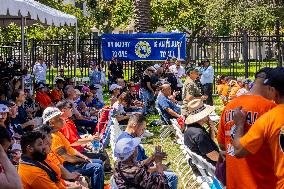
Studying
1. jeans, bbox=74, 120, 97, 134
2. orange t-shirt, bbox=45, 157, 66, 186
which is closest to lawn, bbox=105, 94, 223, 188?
jeans, bbox=74, 120, 97, 134

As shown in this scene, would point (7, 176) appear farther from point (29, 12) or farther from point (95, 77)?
point (95, 77)

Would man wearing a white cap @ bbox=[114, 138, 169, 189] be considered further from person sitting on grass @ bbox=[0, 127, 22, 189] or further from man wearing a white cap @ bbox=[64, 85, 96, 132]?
man wearing a white cap @ bbox=[64, 85, 96, 132]

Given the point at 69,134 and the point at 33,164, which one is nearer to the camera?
the point at 33,164

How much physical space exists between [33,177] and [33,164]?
129 mm

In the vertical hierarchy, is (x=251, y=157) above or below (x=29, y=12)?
below

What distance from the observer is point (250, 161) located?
5285 mm

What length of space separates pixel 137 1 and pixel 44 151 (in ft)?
70.1

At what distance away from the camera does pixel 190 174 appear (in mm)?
10172

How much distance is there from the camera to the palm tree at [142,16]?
27.3 meters

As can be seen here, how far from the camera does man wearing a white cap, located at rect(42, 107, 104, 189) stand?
875cm

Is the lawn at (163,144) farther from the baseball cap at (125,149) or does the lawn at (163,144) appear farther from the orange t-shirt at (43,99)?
the baseball cap at (125,149)

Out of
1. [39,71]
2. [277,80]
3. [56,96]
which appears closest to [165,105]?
[56,96]

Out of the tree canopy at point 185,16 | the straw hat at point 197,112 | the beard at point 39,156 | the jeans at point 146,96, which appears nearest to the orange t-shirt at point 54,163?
the beard at point 39,156

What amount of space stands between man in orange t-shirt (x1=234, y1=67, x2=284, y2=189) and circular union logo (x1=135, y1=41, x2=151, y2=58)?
20.5 metres
